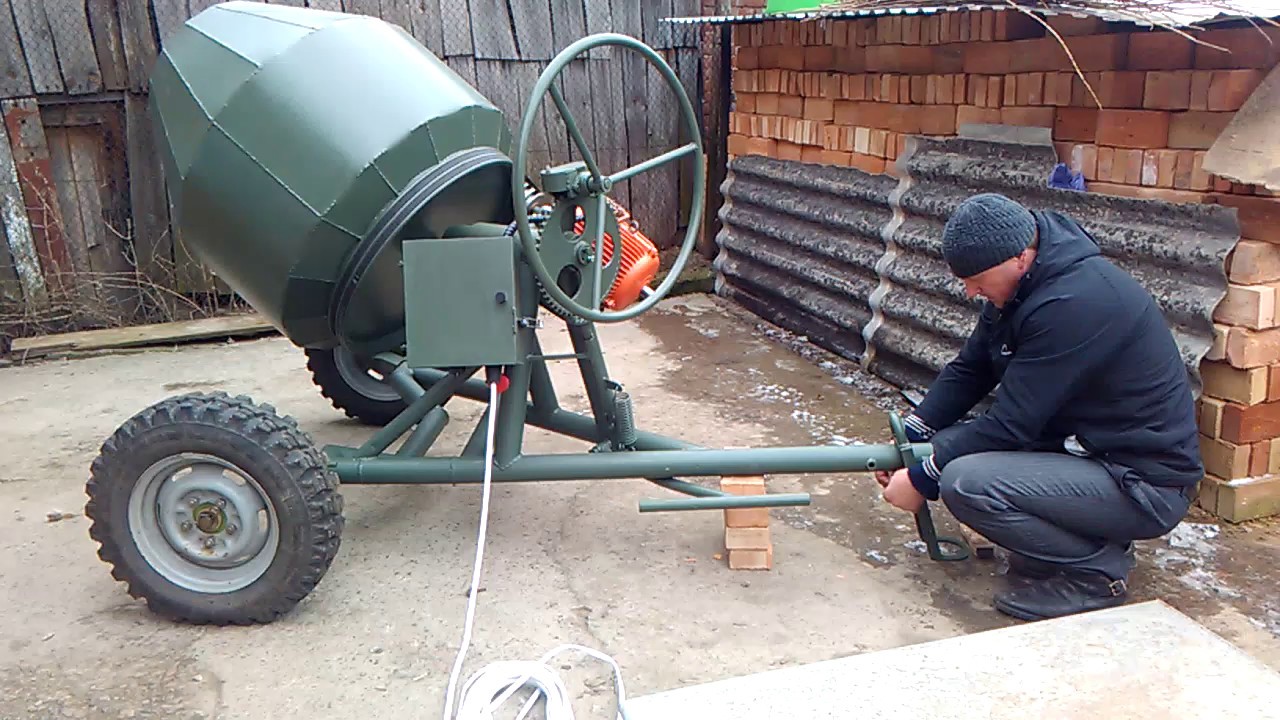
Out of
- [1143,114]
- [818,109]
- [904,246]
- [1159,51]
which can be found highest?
[1159,51]

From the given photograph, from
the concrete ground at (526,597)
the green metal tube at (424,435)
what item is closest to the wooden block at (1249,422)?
the concrete ground at (526,597)

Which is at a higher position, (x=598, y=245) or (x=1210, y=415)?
(x=598, y=245)

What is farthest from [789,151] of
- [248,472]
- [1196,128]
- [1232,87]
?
[248,472]

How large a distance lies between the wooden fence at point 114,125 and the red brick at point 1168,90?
363 cm

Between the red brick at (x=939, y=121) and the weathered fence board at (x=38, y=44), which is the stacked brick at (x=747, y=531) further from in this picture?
the weathered fence board at (x=38, y=44)

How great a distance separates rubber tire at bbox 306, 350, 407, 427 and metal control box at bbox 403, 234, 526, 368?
1.30 m

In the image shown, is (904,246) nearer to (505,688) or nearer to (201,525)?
(505,688)

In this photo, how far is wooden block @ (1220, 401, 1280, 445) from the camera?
3.13 metres

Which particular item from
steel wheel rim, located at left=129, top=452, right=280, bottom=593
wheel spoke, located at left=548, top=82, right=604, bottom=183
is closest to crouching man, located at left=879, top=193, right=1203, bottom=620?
wheel spoke, located at left=548, top=82, right=604, bottom=183

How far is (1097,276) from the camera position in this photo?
262cm

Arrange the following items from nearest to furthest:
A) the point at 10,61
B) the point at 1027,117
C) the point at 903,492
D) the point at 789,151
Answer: the point at 903,492
the point at 1027,117
the point at 10,61
the point at 789,151

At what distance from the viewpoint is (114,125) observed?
556cm

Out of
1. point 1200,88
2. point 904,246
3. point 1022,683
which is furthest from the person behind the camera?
point 904,246

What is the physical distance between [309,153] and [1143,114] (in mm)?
2479
